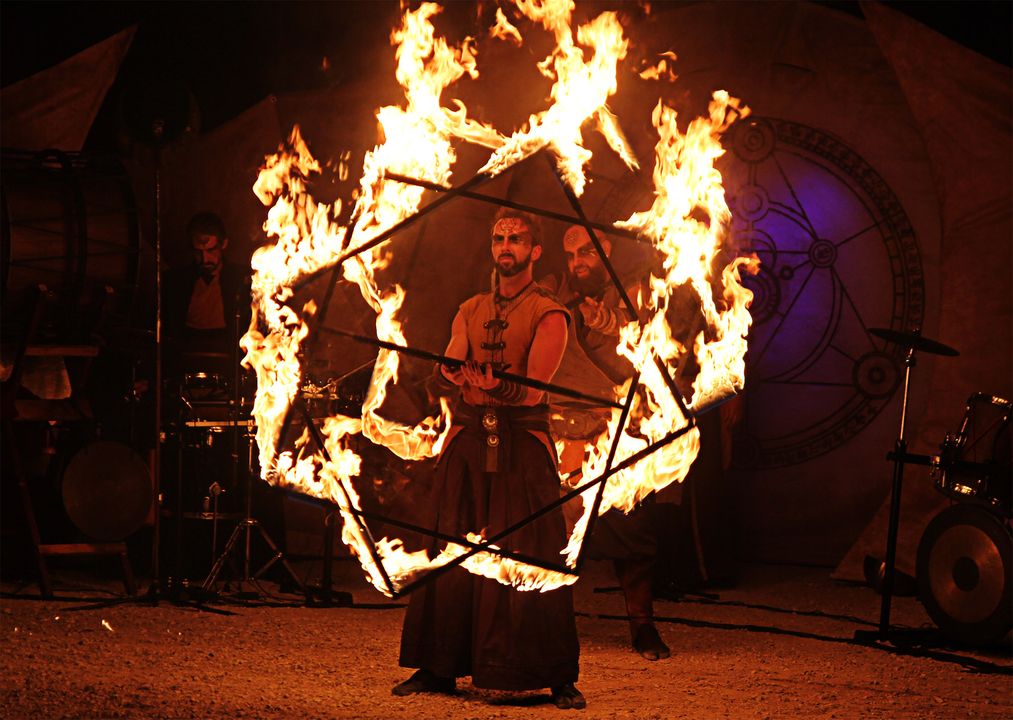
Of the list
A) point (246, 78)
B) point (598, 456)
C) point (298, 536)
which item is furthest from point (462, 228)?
point (598, 456)

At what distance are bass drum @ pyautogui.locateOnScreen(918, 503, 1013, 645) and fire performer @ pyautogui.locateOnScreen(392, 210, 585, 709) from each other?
2759 mm

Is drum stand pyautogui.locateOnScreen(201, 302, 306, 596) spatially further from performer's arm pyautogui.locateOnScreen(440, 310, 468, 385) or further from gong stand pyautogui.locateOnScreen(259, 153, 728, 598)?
gong stand pyautogui.locateOnScreen(259, 153, 728, 598)

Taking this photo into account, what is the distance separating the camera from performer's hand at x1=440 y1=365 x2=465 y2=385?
573 centimetres

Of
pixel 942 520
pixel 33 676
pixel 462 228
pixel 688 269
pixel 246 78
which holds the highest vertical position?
pixel 246 78

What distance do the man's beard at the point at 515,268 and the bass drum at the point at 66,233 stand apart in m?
3.95

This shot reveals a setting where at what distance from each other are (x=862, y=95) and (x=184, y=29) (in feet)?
16.5

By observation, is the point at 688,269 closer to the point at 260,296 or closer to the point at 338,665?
the point at 260,296

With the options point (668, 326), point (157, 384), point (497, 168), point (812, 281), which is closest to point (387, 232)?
point (497, 168)

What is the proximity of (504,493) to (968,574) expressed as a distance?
10.4 ft

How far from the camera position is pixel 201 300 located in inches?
361

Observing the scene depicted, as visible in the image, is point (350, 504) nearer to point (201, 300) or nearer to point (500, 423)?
point (500, 423)

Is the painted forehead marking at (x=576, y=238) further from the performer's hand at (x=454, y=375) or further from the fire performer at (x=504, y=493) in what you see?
the performer's hand at (x=454, y=375)

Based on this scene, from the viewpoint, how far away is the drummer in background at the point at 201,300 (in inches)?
358

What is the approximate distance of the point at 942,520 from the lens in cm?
780
